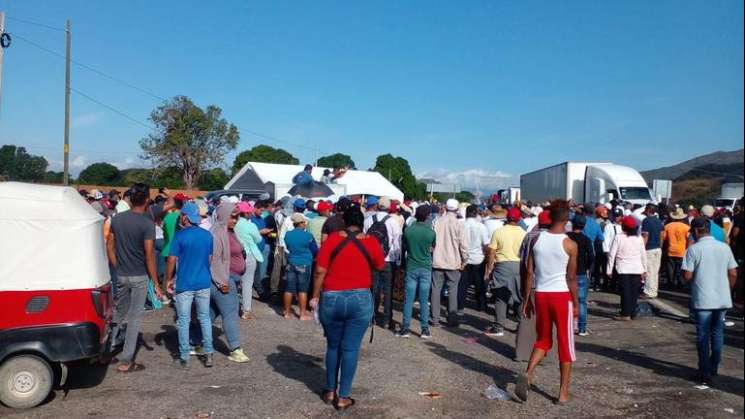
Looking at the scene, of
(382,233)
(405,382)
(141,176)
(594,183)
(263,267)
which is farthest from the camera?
(141,176)

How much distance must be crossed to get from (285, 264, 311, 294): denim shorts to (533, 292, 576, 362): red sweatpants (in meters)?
4.80

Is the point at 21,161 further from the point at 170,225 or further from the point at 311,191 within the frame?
the point at 170,225

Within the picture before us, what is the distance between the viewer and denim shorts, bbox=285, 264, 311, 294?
1009 cm

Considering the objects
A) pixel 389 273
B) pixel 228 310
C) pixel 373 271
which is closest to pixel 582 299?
pixel 389 273

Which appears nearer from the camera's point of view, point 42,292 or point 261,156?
point 42,292

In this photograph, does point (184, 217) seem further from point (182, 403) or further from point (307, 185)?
point (307, 185)

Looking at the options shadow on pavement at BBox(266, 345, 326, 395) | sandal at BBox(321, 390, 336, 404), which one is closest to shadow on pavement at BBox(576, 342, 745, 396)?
shadow on pavement at BBox(266, 345, 326, 395)

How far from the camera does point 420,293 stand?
29.9 ft

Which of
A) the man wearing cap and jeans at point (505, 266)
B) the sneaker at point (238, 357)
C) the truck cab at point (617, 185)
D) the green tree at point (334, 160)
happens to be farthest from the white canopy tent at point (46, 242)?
the green tree at point (334, 160)

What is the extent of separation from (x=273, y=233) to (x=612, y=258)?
6.35m

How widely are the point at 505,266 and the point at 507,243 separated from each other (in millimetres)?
345

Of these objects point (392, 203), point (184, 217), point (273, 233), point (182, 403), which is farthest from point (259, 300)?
point (182, 403)

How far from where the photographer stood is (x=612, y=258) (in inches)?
407

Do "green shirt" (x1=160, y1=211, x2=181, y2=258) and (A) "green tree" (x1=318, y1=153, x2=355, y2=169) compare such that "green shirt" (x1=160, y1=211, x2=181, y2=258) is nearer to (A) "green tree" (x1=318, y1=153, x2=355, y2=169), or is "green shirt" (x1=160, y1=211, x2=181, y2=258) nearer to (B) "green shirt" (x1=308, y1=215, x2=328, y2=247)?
(B) "green shirt" (x1=308, y1=215, x2=328, y2=247)
